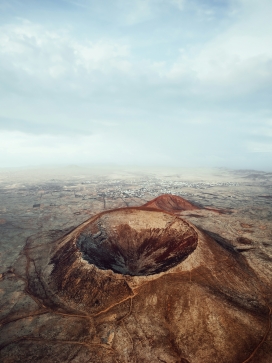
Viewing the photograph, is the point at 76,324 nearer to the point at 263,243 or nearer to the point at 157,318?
the point at 157,318

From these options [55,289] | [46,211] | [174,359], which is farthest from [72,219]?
[174,359]

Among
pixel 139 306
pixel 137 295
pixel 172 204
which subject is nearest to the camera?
pixel 139 306

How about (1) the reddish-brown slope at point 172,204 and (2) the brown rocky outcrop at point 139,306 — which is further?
(1) the reddish-brown slope at point 172,204

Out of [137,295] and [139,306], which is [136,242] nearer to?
[137,295]

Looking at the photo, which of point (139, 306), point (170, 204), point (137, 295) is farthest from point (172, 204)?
point (139, 306)

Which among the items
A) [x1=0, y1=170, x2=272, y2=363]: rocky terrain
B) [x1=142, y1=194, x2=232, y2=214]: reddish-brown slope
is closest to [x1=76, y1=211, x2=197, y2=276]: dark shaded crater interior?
[x1=0, y1=170, x2=272, y2=363]: rocky terrain

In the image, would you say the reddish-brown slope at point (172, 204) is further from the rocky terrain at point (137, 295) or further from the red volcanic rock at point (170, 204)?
the rocky terrain at point (137, 295)

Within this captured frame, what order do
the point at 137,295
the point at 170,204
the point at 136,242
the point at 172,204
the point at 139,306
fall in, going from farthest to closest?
the point at 172,204
the point at 170,204
the point at 136,242
the point at 137,295
the point at 139,306

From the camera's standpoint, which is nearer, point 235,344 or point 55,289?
point 235,344

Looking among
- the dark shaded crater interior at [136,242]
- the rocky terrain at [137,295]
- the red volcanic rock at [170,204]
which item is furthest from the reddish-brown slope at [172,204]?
the dark shaded crater interior at [136,242]
